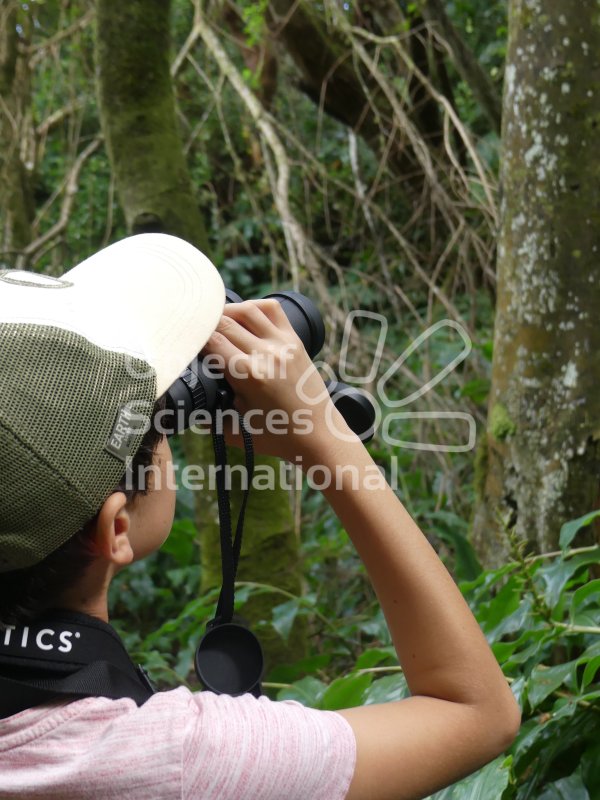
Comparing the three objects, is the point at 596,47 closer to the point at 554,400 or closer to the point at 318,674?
the point at 554,400

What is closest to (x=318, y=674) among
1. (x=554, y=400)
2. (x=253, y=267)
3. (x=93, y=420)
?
(x=554, y=400)

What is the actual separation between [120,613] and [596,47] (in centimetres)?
348

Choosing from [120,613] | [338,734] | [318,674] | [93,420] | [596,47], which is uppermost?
[596,47]

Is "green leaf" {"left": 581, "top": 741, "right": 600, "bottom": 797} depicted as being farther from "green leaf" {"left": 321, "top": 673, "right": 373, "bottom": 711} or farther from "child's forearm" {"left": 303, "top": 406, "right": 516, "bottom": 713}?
"child's forearm" {"left": 303, "top": 406, "right": 516, "bottom": 713}

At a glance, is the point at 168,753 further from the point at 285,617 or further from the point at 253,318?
the point at 285,617

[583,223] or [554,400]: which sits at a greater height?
[583,223]

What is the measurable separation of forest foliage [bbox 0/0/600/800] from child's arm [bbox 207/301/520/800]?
1.02ft

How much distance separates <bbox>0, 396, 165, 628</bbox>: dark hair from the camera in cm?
82

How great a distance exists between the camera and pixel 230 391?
928 millimetres

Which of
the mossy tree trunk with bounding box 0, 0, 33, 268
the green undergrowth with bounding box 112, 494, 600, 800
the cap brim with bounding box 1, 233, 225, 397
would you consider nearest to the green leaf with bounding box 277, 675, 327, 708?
the green undergrowth with bounding box 112, 494, 600, 800

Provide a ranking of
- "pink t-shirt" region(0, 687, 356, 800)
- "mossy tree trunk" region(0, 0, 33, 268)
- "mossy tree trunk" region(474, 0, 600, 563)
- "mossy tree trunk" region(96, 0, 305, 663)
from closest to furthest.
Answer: "pink t-shirt" region(0, 687, 356, 800) → "mossy tree trunk" region(474, 0, 600, 563) → "mossy tree trunk" region(96, 0, 305, 663) → "mossy tree trunk" region(0, 0, 33, 268)

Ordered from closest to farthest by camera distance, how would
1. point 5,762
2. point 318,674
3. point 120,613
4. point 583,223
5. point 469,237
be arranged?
point 5,762 → point 583,223 → point 318,674 → point 469,237 → point 120,613

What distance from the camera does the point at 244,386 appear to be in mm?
898

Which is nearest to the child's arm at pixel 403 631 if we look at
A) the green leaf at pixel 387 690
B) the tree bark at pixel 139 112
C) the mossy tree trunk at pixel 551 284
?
the green leaf at pixel 387 690
